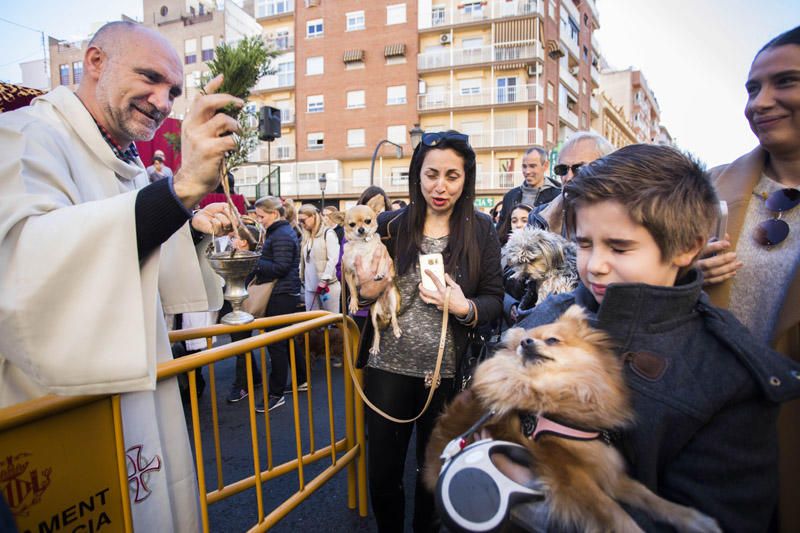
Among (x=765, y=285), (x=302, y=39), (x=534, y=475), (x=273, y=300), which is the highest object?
(x=302, y=39)

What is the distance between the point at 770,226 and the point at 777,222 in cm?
2

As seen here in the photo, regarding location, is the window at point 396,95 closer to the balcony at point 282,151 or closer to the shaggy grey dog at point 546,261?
the balcony at point 282,151

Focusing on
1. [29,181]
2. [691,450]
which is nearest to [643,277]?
[691,450]

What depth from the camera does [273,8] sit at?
3356cm

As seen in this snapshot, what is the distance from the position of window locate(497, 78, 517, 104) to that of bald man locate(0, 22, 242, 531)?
30520 millimetres

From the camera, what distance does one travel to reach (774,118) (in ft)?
4.91

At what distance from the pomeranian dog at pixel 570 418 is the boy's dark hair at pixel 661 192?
33cm

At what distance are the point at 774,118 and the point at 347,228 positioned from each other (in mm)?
2315

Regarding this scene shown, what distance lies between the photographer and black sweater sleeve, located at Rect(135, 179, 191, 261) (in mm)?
1179

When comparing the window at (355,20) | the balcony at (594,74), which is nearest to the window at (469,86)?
the window at (355,20)

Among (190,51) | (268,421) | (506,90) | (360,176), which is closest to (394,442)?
(268,421)

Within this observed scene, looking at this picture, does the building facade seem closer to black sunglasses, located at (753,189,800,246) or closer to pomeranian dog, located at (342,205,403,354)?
pomeranian dog, located at (342,205,403,354)

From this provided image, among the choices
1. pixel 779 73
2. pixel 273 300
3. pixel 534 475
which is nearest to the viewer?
pixel 534 475

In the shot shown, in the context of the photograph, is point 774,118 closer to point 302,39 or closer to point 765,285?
point 765,285
